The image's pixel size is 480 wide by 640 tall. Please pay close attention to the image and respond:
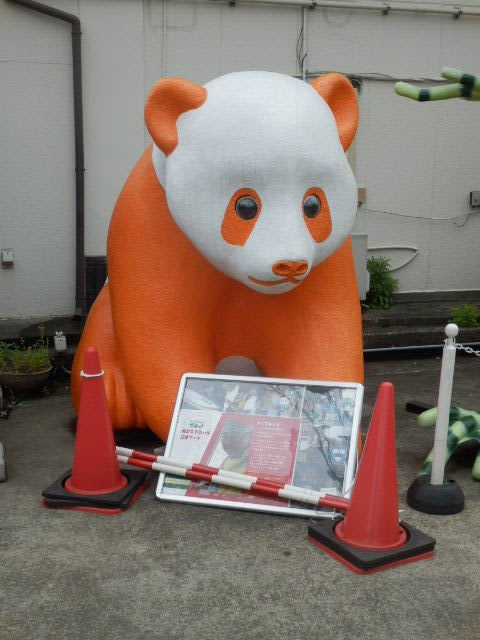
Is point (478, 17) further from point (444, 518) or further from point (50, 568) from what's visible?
point (50, 568)

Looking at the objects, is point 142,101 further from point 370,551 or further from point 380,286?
point 370,551

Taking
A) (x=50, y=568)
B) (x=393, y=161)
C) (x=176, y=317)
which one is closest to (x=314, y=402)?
(x=176, y=317)

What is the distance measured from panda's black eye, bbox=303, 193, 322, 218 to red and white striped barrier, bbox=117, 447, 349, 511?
1155 mm

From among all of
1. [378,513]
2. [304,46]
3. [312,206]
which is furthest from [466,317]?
[378,513]

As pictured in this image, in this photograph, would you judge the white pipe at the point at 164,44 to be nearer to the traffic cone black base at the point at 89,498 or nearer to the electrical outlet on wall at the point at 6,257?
the electrical outlet on wall at the point at 6,257

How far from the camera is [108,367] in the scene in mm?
3957

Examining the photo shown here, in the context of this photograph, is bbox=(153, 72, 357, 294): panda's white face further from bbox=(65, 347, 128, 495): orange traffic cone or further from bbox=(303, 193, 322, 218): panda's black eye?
bbox=(65, 347, 128, 495): orange traffic cone

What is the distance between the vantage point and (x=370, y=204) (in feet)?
22.5

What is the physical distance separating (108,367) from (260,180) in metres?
1.46

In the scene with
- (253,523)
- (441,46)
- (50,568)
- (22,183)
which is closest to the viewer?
(50,568)

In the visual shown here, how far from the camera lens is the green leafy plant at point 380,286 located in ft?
21.9

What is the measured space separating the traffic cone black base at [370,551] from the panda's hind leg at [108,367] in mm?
1323

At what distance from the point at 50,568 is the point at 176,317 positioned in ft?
4.57

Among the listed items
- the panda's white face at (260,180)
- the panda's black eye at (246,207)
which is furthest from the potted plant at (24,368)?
the panda's black eye at (246,207)
